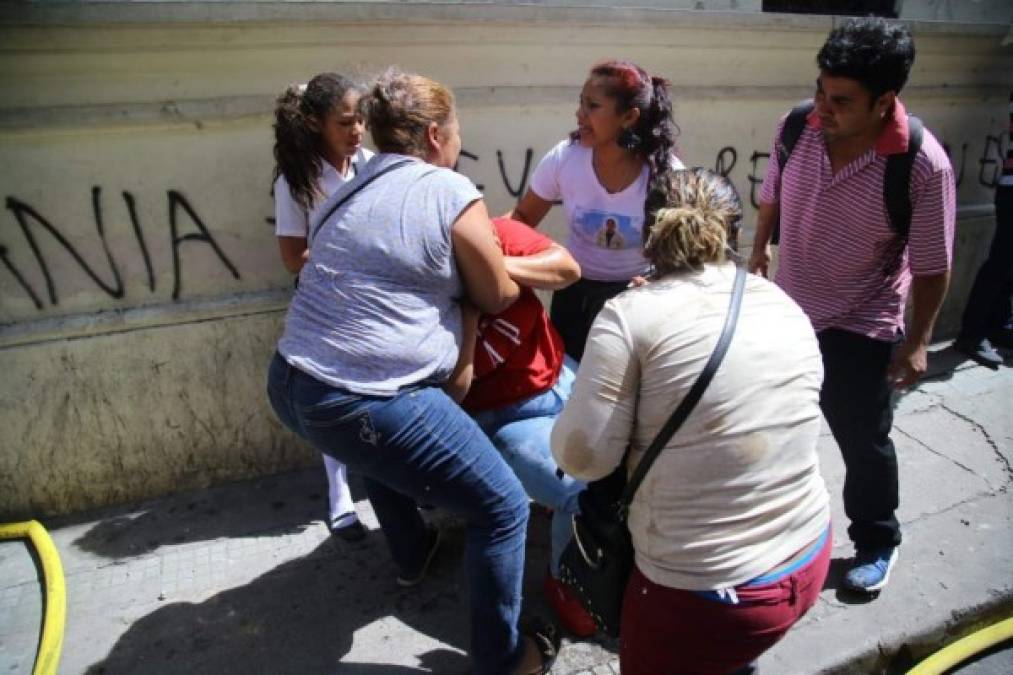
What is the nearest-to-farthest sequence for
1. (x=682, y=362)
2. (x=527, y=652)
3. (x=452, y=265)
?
(x=682, y=362), (x=452, y=265), (x=527, y=652)

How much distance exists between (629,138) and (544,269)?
2.93ft

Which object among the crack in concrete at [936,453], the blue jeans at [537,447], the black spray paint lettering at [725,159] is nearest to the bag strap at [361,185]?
the blue jeans at [537,447]

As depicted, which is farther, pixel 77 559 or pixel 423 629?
pixel 77 559

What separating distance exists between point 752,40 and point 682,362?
322 cm

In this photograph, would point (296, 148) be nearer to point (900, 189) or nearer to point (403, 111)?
point (403, 111)

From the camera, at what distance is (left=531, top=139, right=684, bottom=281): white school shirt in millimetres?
2953

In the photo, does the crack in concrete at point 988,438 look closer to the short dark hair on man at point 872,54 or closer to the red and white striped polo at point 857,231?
the red and white striped polo at point 857,231

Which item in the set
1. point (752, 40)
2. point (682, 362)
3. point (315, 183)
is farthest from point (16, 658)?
point (752, 40)

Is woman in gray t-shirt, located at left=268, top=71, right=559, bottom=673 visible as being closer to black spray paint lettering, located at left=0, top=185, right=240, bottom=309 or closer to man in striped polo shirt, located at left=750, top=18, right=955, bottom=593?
man in striped polo shirt, located at left=750, top=18, right=955, bottom=593

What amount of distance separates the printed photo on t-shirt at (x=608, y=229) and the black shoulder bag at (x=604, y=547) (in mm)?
1257

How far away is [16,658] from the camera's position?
102 inches

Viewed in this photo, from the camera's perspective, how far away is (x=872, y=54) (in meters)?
2.31

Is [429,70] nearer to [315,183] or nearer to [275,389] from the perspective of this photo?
[315,183]

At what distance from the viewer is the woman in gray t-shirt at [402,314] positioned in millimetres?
1950
